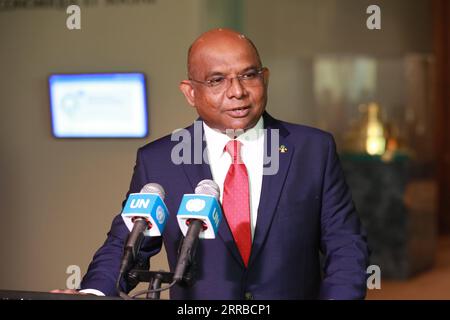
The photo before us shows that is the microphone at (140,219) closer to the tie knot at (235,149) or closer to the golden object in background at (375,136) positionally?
the tie knot at (235,149)

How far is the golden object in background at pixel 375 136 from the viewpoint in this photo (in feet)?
21.1

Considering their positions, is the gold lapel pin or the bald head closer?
the bald head

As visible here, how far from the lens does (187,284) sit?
4.91 ft

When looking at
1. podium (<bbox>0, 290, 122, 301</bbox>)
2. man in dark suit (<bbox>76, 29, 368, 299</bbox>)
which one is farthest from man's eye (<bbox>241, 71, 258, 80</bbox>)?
podium (<bbox>0, 290, 122, 301</bbox>)

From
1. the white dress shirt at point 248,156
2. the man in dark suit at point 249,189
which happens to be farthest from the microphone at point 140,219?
the white dress shirt at point 248,156

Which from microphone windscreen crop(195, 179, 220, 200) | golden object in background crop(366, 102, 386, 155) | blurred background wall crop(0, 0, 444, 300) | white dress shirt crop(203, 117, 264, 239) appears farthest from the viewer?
golden object in background crop(366, 102, 386, 155)

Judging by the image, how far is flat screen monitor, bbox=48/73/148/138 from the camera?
4.55 m

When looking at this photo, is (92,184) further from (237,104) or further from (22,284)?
(237,104)

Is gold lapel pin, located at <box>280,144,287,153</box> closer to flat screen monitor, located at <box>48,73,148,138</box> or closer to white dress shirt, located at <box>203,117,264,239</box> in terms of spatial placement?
white dress shirt, located at <box>203,117,264,239</box>

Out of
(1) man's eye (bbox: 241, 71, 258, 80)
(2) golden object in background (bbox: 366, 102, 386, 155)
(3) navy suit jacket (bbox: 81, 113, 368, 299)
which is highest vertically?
(1) man's eye (bbox: 241, 71, 258, 80)

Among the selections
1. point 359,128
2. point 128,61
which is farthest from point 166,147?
point 359,128

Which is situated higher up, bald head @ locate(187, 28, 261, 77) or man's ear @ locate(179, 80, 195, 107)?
bald head @ locate(187, 28, 261, 77)

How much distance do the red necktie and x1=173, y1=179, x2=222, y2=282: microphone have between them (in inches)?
16.8

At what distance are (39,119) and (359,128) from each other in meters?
2.98
